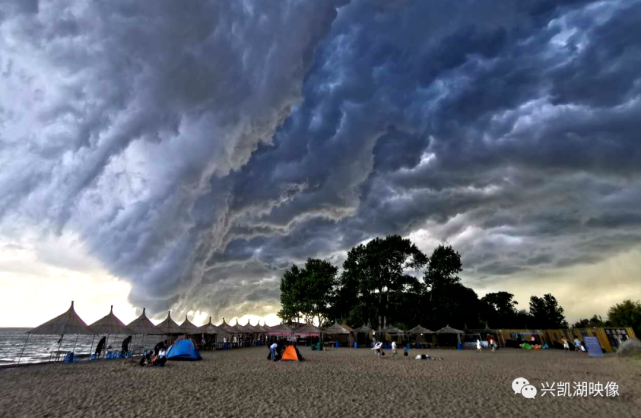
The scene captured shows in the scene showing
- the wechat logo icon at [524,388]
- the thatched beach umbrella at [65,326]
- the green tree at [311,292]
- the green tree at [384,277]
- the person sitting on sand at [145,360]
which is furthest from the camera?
the green tree at [311,292]

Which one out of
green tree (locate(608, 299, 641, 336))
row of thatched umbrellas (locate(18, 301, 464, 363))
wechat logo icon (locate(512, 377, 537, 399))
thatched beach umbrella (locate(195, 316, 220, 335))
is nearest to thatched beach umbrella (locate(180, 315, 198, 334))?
row of thatched umbrellas (locate(18, 301, 464, 363))

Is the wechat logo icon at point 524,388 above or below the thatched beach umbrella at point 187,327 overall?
below

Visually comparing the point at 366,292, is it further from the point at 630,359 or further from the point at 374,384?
the point at 374,384

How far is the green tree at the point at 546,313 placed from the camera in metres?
75.6

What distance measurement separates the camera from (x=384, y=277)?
2128 inches

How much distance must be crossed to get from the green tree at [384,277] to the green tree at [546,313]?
40943 millimetres

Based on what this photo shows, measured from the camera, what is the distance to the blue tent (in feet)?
80.2

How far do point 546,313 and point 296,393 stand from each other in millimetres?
86732

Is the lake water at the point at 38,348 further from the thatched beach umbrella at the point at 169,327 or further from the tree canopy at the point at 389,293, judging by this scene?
the tree canopy at the point at 389,293

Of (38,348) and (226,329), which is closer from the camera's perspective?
(226,329)

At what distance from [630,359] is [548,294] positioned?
225 ft

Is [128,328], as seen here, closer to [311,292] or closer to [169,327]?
[169,327]

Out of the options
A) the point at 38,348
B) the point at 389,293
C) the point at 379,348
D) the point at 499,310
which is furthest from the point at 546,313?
the point at 38,348

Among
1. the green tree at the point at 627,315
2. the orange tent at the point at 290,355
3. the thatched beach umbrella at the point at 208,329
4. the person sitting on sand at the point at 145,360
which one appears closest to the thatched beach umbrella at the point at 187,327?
the thatched beach umbrella at the point at 208,329
